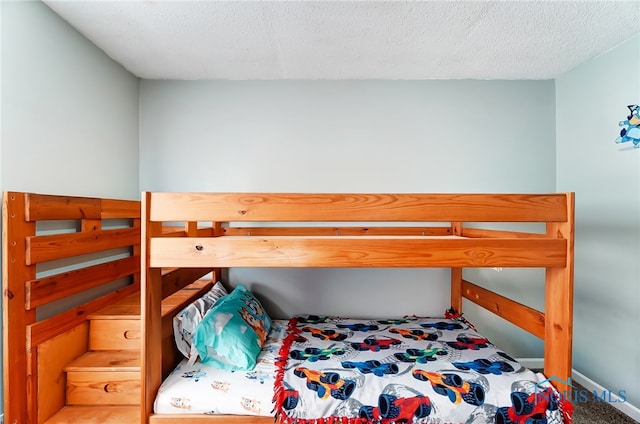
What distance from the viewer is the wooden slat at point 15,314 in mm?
1340

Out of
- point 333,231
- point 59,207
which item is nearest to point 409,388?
point 333,231

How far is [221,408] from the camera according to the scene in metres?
1.39

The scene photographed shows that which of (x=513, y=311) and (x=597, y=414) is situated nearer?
(x=513, y=311)

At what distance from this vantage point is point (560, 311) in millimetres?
1391

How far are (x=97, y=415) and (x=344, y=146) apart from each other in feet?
7.28

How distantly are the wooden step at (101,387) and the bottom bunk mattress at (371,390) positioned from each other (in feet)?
0.87

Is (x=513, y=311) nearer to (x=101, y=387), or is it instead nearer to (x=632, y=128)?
(x=632, y=128)

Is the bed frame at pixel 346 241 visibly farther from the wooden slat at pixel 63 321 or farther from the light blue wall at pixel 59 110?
the light blue wall at pixel 59 110

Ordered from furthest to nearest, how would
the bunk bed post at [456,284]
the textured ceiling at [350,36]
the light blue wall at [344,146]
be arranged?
the light blue wall at [344,146], the bunk bed post at [456,284], the textured ceiling at [350,36]

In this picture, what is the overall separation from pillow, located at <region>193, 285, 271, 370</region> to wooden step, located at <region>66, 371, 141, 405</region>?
0.36 meters

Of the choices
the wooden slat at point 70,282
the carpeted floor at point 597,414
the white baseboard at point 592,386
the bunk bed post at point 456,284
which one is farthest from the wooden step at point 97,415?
the white baseboard at point 592,386

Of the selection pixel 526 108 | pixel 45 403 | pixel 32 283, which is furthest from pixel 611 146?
pixel 45 403

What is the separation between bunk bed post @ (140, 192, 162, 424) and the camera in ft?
4.37

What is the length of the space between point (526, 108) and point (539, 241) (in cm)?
176
